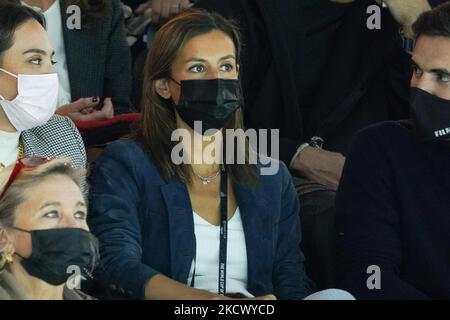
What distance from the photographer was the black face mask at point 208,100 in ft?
12.6

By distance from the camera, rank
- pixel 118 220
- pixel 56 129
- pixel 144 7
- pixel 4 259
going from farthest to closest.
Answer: pixel 144 7
pixel 56 129
pixel 118 220
pixel 4 259

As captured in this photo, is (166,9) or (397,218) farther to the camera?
(166,9)

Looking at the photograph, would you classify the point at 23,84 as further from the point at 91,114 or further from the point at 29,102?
the point at 91,114

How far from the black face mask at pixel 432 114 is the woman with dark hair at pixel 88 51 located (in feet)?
4.86

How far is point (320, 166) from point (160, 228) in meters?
1.12

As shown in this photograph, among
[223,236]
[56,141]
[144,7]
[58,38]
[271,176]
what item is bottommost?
[223,236]

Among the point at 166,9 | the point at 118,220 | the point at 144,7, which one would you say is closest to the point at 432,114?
the point at 118,220

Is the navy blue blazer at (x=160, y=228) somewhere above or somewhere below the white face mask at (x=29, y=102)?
below

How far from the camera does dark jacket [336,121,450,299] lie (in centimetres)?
383

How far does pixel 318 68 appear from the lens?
4.97m

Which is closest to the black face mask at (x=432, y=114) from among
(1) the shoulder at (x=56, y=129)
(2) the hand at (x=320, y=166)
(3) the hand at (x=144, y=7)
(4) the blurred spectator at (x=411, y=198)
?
(4) the blurred spectator at (x=411, y=198)

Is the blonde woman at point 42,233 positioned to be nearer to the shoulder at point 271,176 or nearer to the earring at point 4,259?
the earring at point 4,259
